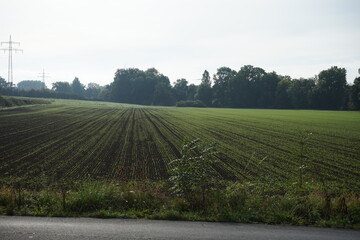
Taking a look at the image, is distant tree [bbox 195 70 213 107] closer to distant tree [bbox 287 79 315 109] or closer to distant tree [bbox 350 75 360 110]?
distant tree [bbox 287 79 315 109]

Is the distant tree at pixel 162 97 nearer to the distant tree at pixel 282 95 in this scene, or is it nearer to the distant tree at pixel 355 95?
the distant tree at pixel 282 95

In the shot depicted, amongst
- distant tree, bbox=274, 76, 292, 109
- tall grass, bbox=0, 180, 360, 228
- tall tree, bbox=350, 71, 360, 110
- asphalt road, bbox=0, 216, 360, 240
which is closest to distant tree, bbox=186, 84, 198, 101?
distant tree, bbox=274, 76, 292, 109

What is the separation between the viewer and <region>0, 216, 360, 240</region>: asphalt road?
6.41 metres

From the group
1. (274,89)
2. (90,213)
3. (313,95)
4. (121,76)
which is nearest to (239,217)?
(90,213)

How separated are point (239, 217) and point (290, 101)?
13111 centimetres

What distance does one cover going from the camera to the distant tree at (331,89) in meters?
118

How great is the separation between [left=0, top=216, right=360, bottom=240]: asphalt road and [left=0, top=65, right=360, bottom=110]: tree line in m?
111

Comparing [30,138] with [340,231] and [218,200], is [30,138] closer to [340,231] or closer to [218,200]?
[218,200]

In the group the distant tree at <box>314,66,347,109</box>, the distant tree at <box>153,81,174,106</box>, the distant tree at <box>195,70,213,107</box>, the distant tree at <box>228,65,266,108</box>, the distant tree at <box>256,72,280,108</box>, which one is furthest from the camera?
the distant tree at <box>153,81,174,106</box>

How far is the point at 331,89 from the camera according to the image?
118438mm

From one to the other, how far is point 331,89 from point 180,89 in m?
83.7

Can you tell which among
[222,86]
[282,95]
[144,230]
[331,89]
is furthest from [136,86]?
[144,230]

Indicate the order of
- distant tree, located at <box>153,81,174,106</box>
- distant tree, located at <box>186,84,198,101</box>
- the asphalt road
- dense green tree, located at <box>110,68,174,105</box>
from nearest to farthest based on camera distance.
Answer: the asphalt road, distant tree, located at <box>153,81,174,106</box>, distant tree, located at <box>186,84,198,101</box>, dense green tree, located at <box>110,68,174,105</box>

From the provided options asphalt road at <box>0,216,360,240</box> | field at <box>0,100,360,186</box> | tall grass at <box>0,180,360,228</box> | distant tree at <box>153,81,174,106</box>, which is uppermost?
distant tree at <box>153,81,174,106</box>
